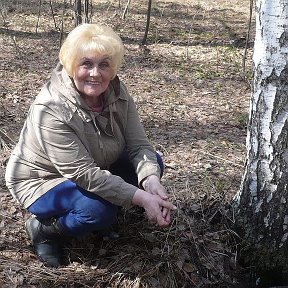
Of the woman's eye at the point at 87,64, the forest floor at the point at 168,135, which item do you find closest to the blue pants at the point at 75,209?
the forest floor at the point at 168,135

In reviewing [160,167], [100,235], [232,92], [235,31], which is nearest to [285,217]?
[160,167]

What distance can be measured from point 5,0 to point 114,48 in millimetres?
9901

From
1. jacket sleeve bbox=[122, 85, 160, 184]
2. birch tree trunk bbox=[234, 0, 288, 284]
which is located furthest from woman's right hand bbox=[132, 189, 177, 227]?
birch tree trunk bbox=[234, 0, 288, 284]

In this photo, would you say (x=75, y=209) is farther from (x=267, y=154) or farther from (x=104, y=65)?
(x=267, y=154)

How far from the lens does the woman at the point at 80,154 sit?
8.70ft

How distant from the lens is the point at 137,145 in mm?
3072

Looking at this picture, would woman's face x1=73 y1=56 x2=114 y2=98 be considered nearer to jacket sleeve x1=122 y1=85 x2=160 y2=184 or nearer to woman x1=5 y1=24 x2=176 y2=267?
woman x1=5 y1=24 x2=176 y2=267

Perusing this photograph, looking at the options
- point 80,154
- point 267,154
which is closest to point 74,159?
point 80,154

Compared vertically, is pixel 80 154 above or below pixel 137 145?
above

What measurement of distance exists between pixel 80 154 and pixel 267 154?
1070 millimetres

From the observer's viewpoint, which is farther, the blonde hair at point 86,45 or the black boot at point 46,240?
the black boot at point 46,240

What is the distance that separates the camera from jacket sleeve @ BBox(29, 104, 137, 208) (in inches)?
104

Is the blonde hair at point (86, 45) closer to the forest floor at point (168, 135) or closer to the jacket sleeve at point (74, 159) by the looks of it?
the jacket sleeve at point (74, 159)

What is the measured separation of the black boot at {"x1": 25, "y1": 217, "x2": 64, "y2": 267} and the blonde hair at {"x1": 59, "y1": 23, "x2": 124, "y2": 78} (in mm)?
905
